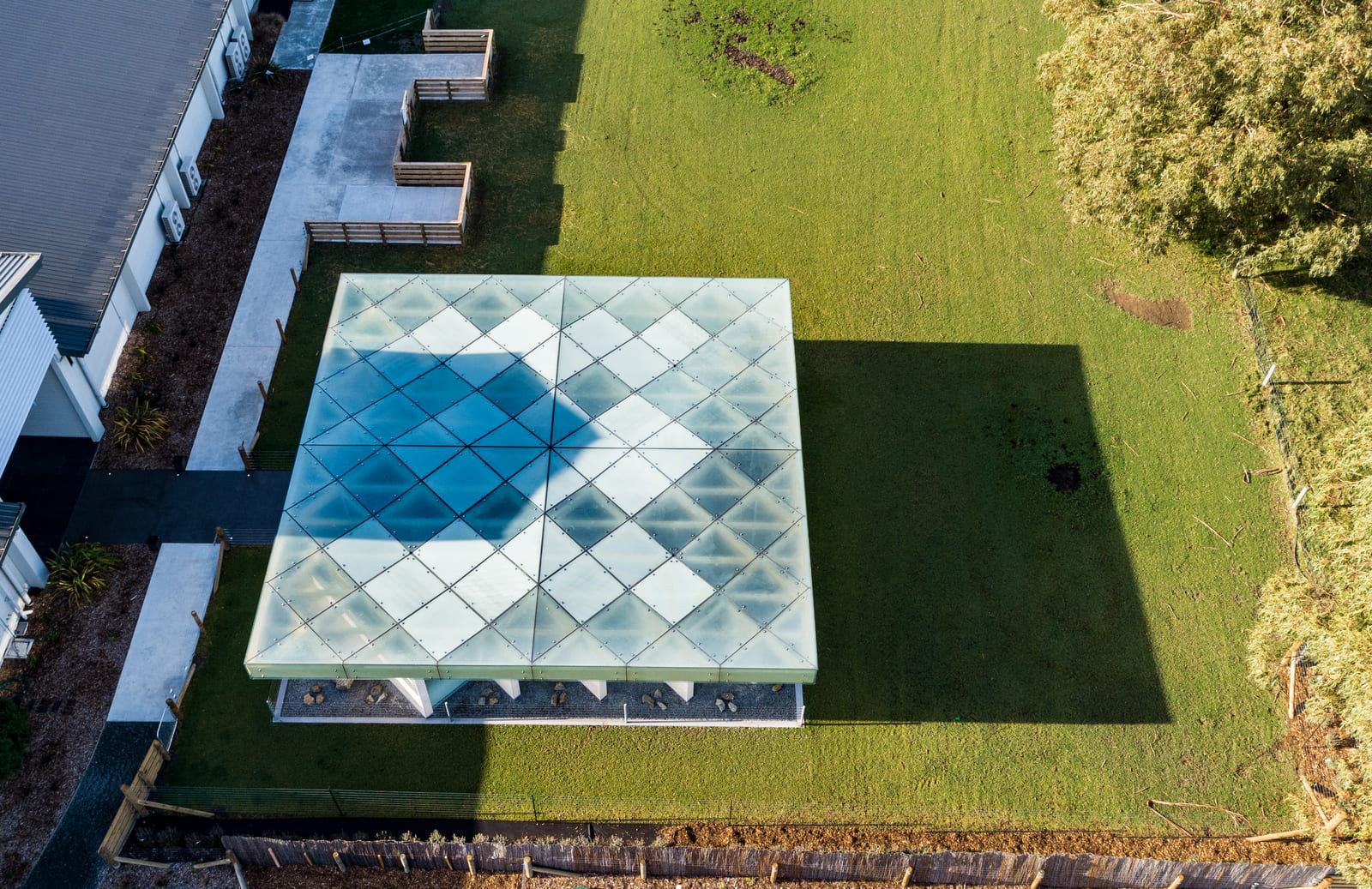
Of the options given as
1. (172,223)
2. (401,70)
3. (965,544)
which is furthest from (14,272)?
(965,544)

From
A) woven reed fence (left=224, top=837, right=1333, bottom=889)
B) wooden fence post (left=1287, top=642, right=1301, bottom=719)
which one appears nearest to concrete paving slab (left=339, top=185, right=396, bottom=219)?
woven reed fence (left=224, top=837, right=1333, bottom=889)

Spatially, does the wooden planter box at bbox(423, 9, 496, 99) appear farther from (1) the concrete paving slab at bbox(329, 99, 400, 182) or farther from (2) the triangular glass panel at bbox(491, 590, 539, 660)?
(2) the triangular glass panel at bbox(491, 590, 539, 660)

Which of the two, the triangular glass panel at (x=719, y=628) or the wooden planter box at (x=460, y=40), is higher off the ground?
the wooden planter box at (x=460, y=40)

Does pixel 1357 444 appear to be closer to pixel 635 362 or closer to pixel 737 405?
pixel 737 405

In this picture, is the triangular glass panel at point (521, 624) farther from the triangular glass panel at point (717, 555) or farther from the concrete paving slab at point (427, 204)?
the concrete paving slab at point (427, 204)

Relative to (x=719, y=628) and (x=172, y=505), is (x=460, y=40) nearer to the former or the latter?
(x=172, y=505)

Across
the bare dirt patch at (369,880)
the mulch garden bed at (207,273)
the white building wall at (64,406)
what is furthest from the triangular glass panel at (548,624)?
the white building wall at (64,406)
